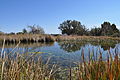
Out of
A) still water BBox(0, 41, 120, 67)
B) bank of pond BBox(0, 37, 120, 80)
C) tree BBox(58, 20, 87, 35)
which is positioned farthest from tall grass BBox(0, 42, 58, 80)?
tree BBox(58, 20, 87, 35)

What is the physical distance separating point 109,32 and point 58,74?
32.0 meters

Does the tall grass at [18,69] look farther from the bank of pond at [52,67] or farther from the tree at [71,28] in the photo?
the tree at [71,28]

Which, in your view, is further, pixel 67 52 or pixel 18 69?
pixel 67 52

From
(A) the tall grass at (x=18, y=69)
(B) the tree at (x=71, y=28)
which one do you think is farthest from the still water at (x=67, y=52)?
(B) the tree at (x=71, y=28)

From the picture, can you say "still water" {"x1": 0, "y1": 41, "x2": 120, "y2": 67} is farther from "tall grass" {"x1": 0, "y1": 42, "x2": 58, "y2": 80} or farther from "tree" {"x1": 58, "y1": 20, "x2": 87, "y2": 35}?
"tree" {"x1": 58, "y1": 20, "x2": 87, "y2": 35}

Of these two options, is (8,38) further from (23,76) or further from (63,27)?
(63,27)

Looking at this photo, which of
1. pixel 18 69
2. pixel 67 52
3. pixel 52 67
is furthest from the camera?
pixel 67 52

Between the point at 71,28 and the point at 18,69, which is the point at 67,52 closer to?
the point at 18,69

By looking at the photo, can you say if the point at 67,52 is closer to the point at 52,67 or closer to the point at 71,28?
the point at 52,67

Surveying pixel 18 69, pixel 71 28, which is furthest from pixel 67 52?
pixel 71 28

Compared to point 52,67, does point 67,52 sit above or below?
below

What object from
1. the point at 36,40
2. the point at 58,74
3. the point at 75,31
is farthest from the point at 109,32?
the point at 58,74

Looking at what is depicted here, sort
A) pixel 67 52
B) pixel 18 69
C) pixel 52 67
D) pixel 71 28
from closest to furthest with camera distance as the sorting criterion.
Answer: pixel 18 69 → pixel 52 67 → pixel 67 52 → pixel 71 28

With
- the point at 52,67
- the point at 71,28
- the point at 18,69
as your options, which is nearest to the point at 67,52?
the point at 52,67
